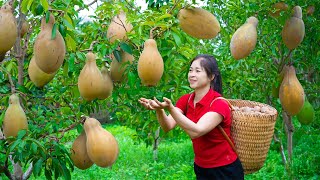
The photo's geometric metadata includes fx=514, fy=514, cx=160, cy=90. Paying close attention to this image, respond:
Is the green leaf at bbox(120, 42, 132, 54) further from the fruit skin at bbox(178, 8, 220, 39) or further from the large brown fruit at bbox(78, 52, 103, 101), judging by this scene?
the fruit skin at bbox(178, 8, 220, 39)

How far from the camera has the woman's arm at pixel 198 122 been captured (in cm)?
219

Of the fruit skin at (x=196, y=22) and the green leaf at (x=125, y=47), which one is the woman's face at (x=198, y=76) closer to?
the fruit skin at (x=196, y=22)

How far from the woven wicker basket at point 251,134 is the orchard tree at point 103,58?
16.0 inches

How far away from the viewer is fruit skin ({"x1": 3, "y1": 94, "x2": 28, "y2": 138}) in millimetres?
2299

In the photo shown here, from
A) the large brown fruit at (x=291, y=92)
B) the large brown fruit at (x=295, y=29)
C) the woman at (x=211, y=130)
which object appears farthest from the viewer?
the large brown fruit at (x=291, y=92)

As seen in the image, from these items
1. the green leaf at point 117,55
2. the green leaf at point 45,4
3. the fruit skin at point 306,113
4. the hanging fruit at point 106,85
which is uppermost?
the green leaf at point 45,4

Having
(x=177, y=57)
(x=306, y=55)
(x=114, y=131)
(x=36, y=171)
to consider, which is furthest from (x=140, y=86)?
(x=114, y=131)

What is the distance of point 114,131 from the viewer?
904 cm

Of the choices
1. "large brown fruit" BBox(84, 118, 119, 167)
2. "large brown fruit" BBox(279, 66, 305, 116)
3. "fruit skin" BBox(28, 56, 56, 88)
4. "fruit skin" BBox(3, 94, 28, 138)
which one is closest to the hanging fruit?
"large brown fruit" BBox(84, 118, 119, 167)

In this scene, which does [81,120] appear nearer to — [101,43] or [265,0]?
[101,43]

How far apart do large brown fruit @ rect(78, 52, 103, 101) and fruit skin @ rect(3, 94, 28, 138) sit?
0.95 feet

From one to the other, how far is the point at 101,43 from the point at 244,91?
69.8 inches

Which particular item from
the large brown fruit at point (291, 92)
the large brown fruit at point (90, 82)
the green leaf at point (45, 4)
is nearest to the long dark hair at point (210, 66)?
the large brown fruit at point (90, 82)

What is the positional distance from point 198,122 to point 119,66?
1.59 feet
